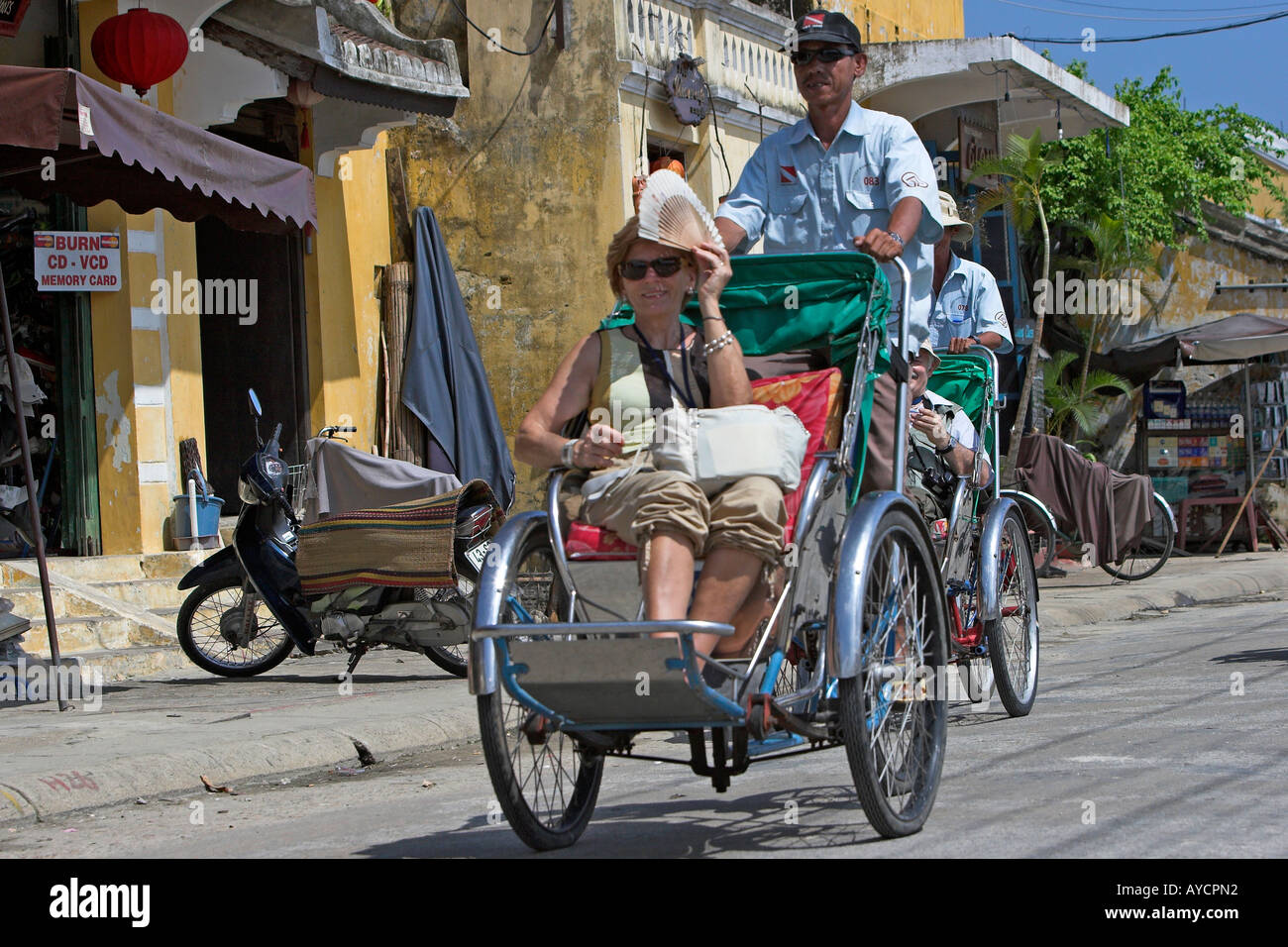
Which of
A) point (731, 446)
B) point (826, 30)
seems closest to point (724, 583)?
point (731, 446)

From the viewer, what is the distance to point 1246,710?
6.36 m

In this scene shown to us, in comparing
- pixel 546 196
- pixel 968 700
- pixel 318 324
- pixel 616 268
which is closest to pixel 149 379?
pixel 318 324

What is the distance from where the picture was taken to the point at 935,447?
6.53 meters

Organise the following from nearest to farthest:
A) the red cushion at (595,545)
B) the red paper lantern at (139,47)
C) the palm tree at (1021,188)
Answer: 1. the red cushion at (595,545)
2. the red paper lantern at (139,47)
3. the palm tree at (1021,188)

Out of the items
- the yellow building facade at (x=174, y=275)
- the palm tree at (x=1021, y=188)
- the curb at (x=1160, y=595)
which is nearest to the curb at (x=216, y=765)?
the yellow building facade at (x=174, y=275)

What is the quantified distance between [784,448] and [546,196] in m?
11.7

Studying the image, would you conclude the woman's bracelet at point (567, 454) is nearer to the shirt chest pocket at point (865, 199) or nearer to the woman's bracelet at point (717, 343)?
the woman's bracelet at point (717, 343)

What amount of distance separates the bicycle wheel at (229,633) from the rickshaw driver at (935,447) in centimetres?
440

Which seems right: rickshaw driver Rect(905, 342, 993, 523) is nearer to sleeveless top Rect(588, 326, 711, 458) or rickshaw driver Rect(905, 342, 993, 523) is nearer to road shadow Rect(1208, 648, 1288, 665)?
sleeveless top Rect(588, 326, 711, 458)

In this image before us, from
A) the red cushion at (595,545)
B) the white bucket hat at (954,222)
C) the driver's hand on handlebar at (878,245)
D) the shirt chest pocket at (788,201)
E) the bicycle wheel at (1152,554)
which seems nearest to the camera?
the red cushion at (595,545)

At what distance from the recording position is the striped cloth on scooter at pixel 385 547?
Result: 861cm

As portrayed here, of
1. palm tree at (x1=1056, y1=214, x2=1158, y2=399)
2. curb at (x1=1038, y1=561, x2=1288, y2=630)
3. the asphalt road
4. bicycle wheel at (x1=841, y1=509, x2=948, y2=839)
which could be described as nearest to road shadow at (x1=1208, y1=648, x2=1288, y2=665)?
the asphalt road

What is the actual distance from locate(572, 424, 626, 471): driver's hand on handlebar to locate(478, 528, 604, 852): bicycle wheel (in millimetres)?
238

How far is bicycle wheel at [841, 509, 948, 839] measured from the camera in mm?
4004
